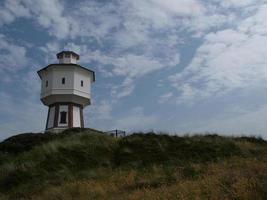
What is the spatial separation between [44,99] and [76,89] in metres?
4.19

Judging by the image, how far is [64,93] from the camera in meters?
46.2

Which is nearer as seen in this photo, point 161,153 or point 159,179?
point 159,179

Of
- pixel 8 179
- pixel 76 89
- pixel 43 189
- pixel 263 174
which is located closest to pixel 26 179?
pixel 8 179

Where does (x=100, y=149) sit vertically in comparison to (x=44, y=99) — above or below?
below

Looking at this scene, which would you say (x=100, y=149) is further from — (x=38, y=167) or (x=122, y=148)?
(x=38, y=167)

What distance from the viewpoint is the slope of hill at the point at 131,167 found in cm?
1188

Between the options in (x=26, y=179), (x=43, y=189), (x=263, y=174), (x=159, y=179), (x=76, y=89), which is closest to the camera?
(x=263, y=174)

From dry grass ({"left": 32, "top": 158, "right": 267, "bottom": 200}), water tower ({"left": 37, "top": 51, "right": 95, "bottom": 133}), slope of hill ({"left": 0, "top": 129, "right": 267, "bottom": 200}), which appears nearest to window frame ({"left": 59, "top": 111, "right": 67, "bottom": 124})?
water tower ({"left": 37, "top": 51, "right": 95, "bottom": 133})

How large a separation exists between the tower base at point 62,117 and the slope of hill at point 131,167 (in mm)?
20050

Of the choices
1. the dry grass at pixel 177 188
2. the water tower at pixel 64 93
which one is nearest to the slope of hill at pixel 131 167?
the dry grass at pixel 177 188

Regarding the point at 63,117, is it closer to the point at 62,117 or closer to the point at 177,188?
the point at 62,117

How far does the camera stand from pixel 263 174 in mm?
9586

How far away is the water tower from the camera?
152 feet

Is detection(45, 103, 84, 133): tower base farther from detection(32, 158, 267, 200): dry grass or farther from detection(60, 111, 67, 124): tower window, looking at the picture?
detection(32, 158, 267, 200): dry grass
